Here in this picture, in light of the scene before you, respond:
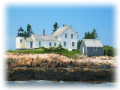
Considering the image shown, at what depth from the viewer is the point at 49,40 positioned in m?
39.1

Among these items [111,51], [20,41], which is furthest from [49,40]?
[111,51]

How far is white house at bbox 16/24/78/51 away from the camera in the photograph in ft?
127

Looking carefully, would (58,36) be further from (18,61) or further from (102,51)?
(18,61)

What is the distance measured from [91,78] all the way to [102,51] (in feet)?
80.5

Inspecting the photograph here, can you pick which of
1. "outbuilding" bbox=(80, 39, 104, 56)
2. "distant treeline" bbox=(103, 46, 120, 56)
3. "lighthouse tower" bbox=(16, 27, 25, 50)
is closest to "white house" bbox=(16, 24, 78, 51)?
"lighthouse tower" bbox=(16, 27, 25, 50)

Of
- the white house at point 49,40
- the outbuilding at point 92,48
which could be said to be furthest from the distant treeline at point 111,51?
the white house at point 49,40

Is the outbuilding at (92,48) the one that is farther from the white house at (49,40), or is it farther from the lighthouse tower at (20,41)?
the lighthouse tower at (20,41)

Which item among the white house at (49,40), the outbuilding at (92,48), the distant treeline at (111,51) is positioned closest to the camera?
the outbuilding at (92,48)

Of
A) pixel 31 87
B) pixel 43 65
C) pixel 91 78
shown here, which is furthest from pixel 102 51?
pixel 31 87

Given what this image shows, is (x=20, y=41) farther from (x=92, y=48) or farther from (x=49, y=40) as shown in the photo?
(x=92, y=48)

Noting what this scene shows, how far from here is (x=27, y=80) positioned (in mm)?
12242

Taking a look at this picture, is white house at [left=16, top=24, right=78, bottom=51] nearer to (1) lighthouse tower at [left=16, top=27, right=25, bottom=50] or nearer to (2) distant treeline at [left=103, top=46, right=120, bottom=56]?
(1) lighthouse tower at [left=16, top=27, right=25, bottom=50]

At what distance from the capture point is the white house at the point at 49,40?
3856 centimetres

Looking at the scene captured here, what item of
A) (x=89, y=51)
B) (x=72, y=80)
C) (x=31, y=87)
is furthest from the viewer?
(x=89, y=51)
